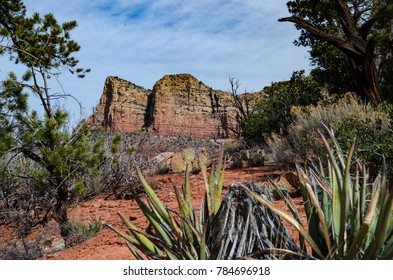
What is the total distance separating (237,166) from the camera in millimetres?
11258

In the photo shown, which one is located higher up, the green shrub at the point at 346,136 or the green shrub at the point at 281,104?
the green shrub at the point at 281,104

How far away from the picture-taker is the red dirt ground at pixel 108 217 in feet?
15.6

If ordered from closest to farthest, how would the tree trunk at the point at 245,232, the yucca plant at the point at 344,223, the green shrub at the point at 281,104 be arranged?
the yucca plant at the point at 344,223 → the tree trunk at the point at 245,232 → the green shrub at the point at 281,104

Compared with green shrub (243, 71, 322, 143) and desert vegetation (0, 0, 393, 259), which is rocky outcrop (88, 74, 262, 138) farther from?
desert vegetation (0, 0, 393, 259)

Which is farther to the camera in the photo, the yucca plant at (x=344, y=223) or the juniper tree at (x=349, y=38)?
the juniper tree at (x=349, y=38)

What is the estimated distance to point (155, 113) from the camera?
175ft

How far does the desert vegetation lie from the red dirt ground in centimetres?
15

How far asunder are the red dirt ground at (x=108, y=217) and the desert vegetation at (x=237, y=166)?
155mm

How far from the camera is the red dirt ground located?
15.6 feet

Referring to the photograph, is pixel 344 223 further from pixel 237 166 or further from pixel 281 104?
pixel 281 104

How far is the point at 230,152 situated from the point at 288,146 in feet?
17.0

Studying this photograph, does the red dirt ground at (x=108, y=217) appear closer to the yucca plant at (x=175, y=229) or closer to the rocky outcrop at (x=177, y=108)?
the yucca plant at (x=175, y=229)

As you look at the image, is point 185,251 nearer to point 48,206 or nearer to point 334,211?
point 334,211

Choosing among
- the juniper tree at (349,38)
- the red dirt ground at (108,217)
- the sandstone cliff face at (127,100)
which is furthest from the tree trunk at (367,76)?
the sandstone cliff face at (127,100)
